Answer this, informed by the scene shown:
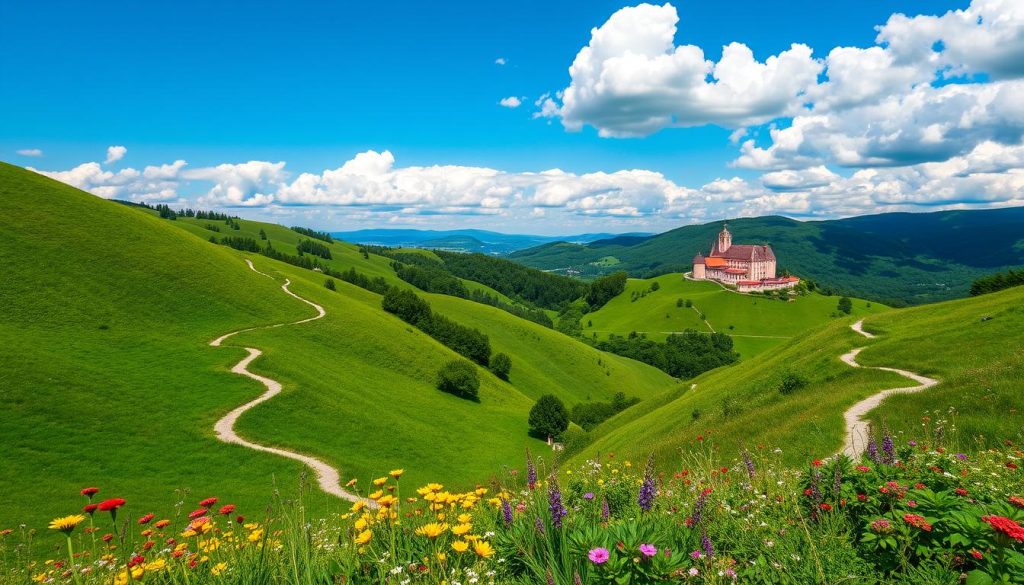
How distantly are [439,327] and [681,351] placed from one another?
88066 mm

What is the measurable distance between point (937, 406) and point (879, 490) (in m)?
18.0

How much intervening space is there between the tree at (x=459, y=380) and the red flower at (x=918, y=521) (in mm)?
70115

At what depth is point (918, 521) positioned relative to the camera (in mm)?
3977

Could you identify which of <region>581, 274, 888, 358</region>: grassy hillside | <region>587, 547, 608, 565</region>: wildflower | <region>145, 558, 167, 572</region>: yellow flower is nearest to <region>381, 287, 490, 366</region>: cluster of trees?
<region>581, 274, 888, 358</region>: grassy hillside

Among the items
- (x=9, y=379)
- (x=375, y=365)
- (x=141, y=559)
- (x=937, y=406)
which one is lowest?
(x=375, y=365)

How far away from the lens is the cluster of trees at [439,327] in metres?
96.3

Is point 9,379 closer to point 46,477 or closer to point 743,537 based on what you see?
point 46,477

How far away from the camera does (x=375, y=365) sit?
70.4m

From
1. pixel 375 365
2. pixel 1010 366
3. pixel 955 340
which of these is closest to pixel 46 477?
pixel 375 365

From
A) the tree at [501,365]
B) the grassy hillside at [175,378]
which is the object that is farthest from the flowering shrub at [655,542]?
the tree at [501,365]

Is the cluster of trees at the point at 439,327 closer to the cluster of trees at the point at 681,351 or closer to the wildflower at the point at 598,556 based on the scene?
the cluster of trees at the point at 681,351

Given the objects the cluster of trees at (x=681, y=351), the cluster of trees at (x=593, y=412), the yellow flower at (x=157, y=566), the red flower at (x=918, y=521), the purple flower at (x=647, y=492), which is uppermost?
the red flower at (x=918, y=521)

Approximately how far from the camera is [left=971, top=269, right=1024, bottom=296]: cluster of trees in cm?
5131

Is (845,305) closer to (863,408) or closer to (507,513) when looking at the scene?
(863,408)
